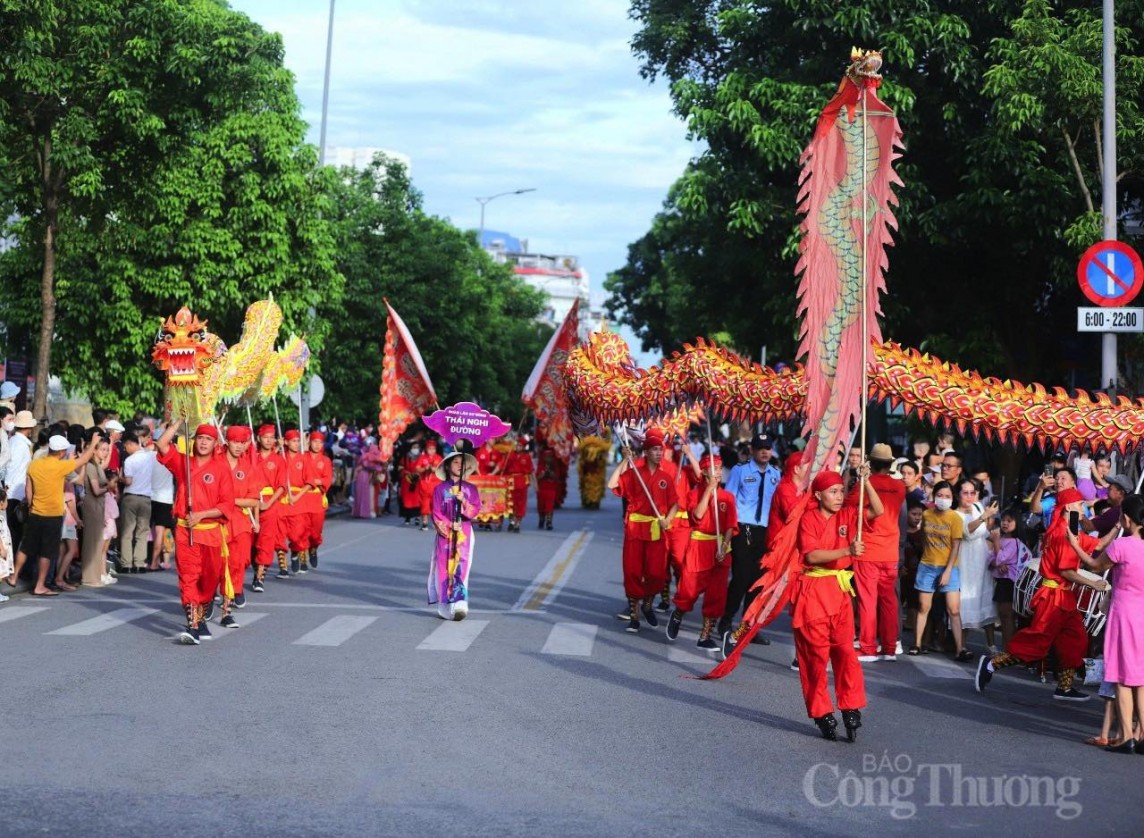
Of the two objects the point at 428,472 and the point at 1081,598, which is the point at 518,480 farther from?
the point at 1081,598

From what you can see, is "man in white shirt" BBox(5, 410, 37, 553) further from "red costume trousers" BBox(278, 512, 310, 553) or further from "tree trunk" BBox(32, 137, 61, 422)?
"tree trunk" BBox(32, 137, 61, 422)

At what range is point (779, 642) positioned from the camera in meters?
15.2

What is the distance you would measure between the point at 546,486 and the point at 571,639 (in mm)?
16927

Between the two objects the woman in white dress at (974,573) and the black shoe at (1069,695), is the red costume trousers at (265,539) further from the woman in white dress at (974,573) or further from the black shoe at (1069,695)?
the black shoe at (1069,695)

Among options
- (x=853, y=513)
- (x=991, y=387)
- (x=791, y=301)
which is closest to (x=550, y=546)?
(x=791, y=301)

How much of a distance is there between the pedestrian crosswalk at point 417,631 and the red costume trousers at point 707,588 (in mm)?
380

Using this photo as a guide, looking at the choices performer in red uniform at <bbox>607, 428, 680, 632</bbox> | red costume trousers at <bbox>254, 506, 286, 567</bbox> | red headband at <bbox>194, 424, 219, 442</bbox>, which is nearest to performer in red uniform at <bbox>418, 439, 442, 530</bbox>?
red costume trousers at <bbox>254, 506, 286, 567</bbox>

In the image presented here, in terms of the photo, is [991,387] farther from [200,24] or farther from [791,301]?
[200,24]

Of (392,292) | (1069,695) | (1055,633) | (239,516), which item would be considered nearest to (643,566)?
(239,516)

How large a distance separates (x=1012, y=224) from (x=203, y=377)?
11.6 m

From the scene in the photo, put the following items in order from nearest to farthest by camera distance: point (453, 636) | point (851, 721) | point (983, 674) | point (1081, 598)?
point (851, 721) → point (1081, 598) → point (983, 674) → point (453, 636)

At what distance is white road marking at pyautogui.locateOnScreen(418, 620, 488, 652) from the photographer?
1349cm

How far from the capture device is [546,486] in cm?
3138

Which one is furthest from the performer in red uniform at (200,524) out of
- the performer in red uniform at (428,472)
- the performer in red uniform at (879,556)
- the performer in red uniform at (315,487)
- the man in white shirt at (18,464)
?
the performer in red uniform at (428,472)
